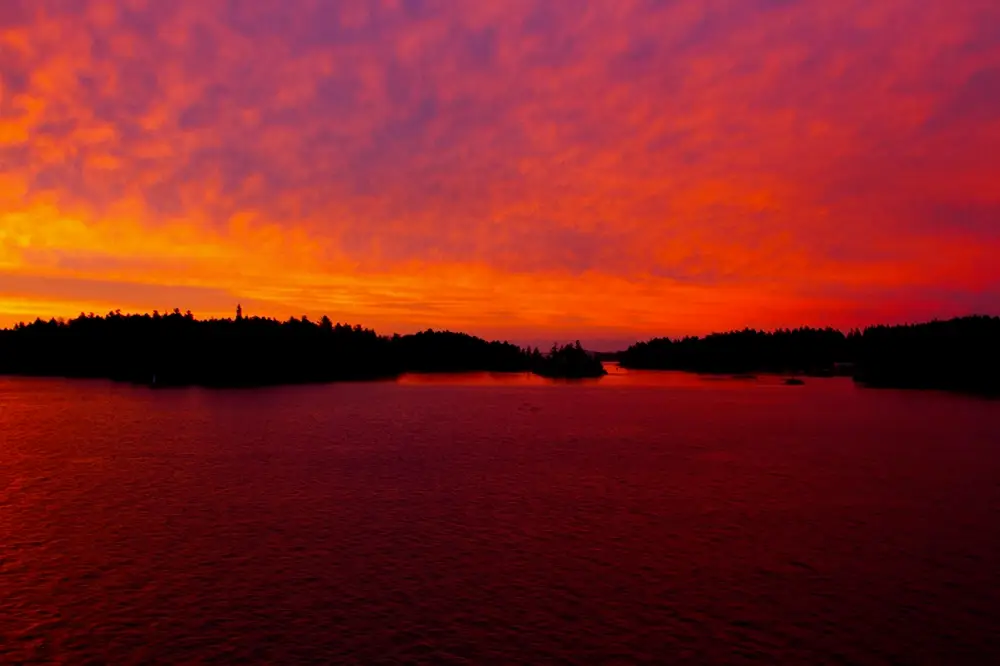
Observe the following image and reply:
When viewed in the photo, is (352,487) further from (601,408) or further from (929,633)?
(601,408)

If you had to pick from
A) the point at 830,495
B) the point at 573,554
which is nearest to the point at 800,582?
the point at 573,554

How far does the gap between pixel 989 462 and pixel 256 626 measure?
7176 cm

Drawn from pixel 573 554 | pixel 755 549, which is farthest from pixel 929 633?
pixel 573 554

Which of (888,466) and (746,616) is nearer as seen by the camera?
(746,616)

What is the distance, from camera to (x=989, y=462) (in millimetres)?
69000

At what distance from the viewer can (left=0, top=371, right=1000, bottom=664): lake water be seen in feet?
82.6

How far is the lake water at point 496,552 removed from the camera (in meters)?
25.2

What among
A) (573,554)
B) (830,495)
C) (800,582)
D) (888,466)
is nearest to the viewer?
(800,582)

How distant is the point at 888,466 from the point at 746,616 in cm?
4770

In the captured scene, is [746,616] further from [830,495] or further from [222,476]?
[222,476]

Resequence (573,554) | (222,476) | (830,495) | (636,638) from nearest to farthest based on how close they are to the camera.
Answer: (636,638) < (573,554) < (830,495) < (222,476)

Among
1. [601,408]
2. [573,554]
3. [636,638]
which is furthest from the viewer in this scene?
[601,408]

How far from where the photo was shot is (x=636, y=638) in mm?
25422

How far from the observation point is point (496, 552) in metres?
36.4
